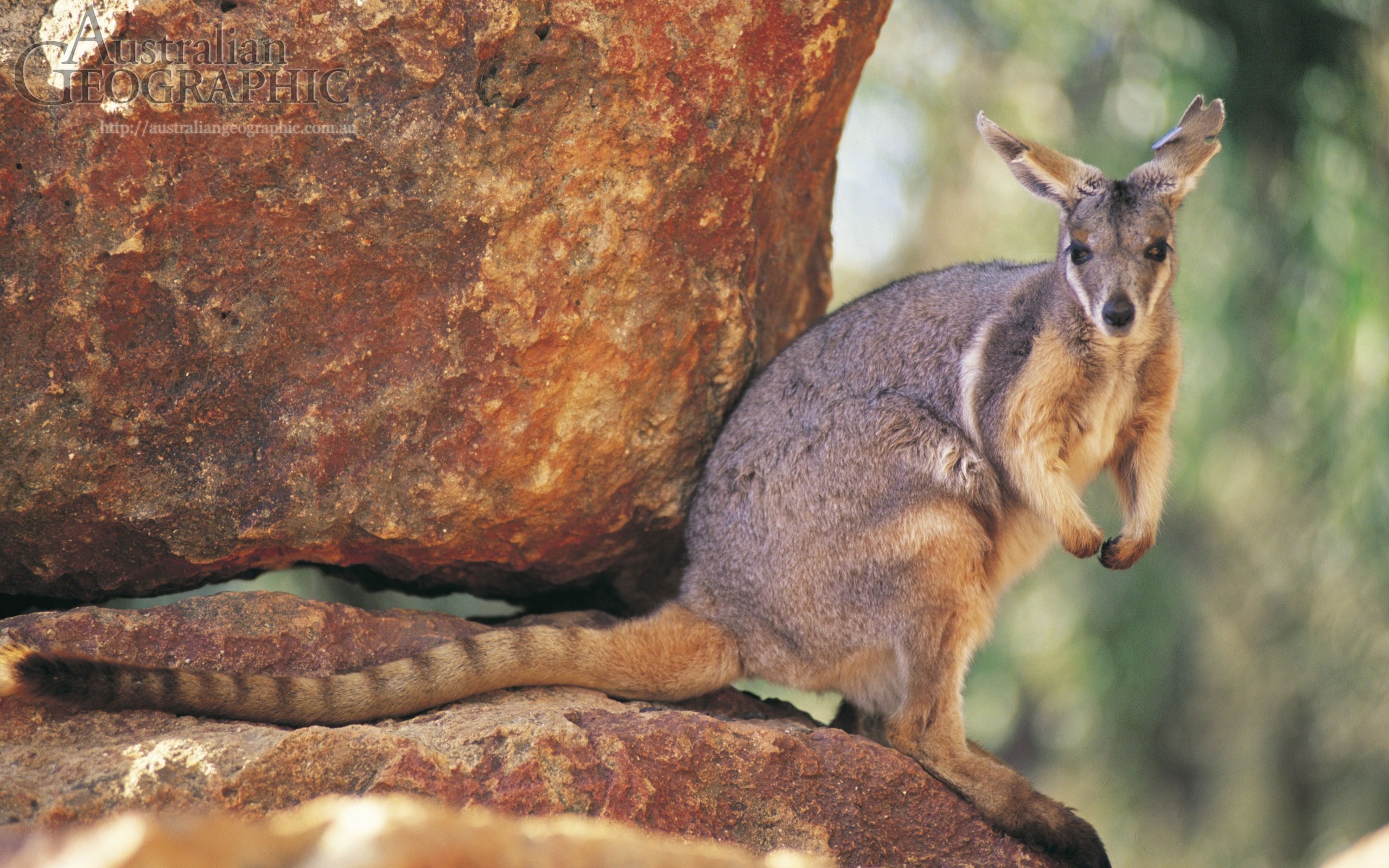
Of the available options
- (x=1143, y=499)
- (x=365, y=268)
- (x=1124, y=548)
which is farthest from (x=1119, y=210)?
(x=365, y=268)

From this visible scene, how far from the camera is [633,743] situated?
10.7 ft

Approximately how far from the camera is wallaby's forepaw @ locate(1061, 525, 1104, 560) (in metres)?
3.86

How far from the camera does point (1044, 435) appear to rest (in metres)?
3.82

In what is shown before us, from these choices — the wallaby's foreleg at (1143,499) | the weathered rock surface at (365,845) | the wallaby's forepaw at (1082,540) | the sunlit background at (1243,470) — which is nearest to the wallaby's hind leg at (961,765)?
the wallaby's forepaw at (1082,540)

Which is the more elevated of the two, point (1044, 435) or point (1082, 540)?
point (1044, 435)

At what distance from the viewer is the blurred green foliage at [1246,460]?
6836mm

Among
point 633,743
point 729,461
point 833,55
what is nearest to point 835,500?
point 729,461

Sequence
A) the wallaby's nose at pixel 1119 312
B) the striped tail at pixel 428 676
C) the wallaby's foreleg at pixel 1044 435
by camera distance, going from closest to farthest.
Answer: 1. the striped tail at pixel 428 676
2. the wallaby's nose at pixel 1119 312
3. the wallaby's foreleg at pixel 1044 435

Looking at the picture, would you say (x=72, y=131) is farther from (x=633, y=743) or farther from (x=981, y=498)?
(x=981, y=498)

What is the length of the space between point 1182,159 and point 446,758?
311 cm

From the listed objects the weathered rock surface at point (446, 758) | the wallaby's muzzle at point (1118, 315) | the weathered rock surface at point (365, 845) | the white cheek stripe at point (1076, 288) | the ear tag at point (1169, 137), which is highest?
the ear tag at point (1169, 137)

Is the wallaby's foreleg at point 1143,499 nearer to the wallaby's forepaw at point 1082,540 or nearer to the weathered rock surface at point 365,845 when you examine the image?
the wallaby's forepaw at point 1082,540

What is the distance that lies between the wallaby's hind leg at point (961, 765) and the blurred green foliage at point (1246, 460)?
422 centimetres

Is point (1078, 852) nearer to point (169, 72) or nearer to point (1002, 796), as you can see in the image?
point (1002, 796)
